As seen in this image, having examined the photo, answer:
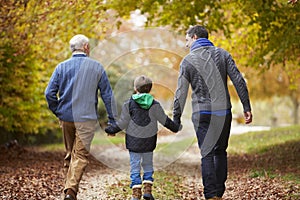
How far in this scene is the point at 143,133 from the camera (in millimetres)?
6199

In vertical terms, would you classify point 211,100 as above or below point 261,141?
above

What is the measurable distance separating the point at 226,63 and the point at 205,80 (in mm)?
321

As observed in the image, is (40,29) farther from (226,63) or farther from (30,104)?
(226,63)

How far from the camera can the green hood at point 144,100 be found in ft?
20.3

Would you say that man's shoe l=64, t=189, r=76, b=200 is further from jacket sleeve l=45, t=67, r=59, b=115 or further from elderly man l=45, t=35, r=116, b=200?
jacket sleeve l=45, t=67, r=59, b=115

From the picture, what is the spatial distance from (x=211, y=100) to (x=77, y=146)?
1773mm

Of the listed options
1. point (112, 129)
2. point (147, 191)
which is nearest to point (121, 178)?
point (147, 191)

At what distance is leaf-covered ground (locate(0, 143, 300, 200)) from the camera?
7027mm

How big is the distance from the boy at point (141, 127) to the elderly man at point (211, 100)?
638 millimetres

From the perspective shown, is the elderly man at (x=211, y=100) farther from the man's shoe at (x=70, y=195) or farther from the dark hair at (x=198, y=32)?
the man's shoe at (x=70, y=195)

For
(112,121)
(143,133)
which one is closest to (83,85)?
(112,121)

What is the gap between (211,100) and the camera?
5.50 m

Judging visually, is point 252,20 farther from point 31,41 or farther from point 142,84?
point 31,41

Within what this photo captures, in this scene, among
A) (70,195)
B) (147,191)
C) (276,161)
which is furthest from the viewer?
(276,161)
